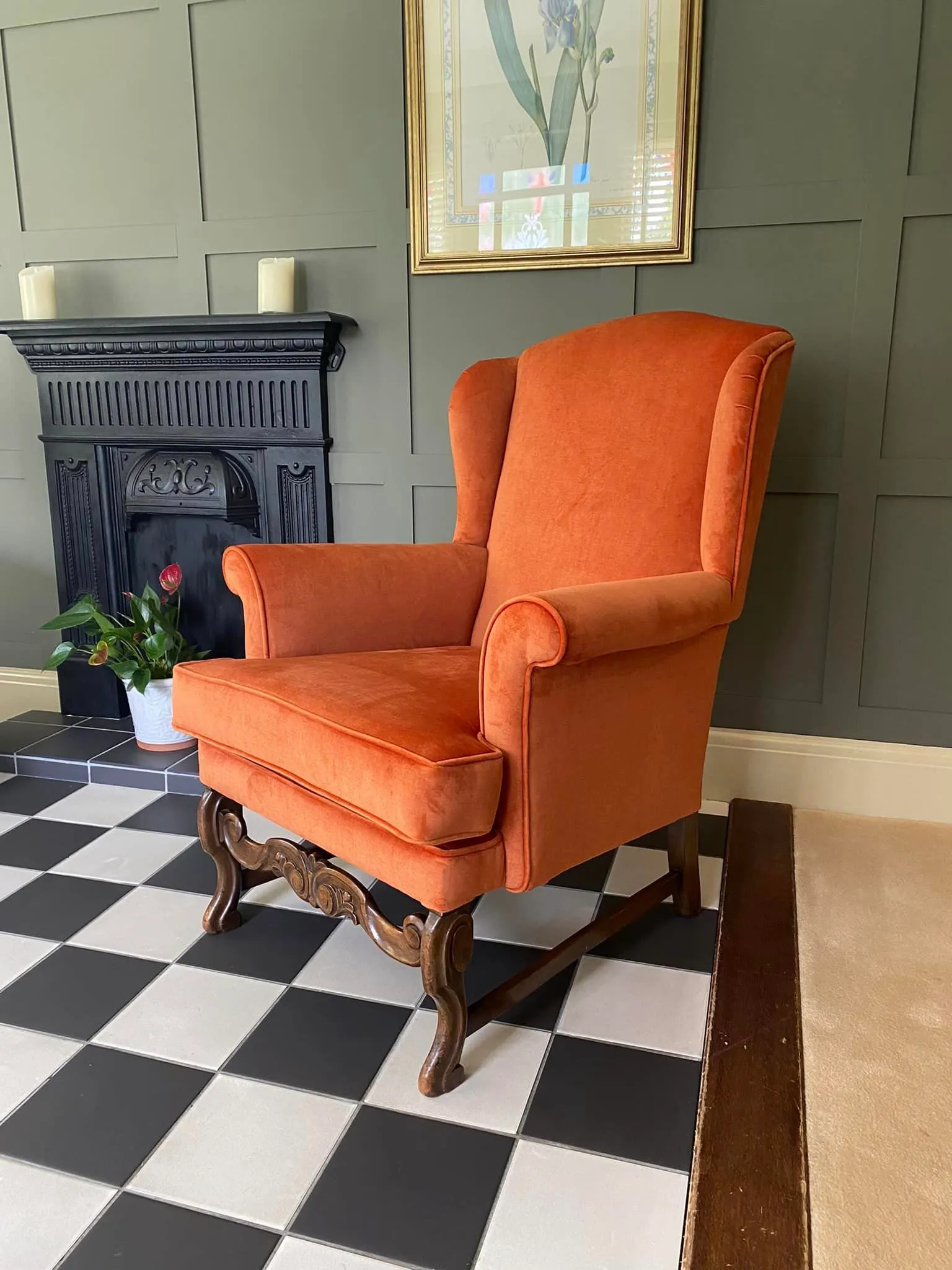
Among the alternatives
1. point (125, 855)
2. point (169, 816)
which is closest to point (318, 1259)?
point (125, 855)

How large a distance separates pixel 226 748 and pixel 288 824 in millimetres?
164

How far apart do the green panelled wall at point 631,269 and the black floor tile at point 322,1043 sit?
1.21 meters

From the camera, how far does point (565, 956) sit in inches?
56.1

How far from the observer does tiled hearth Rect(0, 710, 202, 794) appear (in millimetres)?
2240

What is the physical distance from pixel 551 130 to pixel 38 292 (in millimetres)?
1385

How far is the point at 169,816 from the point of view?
6.91 ft

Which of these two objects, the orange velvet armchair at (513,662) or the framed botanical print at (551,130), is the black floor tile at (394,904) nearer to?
the orange velvet armchair at (513,662)

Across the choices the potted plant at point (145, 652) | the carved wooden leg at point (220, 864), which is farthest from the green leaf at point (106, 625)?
the carved wooden leg at point (220, 864)

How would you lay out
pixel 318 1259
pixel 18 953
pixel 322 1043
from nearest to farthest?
1. pixel 318 1259
2. pixel 322 1043
3. pixel 18 953

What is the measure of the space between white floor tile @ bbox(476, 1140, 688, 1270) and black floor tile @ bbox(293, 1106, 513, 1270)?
25mm

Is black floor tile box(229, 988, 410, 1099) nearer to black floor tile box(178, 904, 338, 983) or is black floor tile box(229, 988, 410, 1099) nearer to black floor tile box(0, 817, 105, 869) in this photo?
black floor tile box(178, 904, 338, 983)

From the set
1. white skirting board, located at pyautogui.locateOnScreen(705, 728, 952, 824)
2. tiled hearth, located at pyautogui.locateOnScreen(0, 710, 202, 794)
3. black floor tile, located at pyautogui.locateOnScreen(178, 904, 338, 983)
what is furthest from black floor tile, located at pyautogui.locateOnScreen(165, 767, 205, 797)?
white skirting board, located at pyautogui.locateOnScreen(705, 728, 952, 824)

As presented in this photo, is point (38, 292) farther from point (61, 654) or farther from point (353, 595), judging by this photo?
point (353, 595)

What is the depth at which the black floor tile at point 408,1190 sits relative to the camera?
989 millimetres
